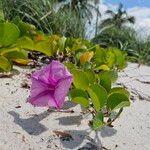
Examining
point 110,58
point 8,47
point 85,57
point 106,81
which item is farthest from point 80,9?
point 106,81

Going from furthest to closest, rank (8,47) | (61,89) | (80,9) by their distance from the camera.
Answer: (80,9) → (8,47) → (61,89)

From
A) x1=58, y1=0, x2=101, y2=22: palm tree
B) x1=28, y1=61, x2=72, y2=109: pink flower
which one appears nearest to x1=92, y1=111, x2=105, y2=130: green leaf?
x1=28, y1=61, x2=72, y2=109: pink flower

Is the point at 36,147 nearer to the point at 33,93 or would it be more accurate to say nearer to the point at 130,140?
the point at 33,93

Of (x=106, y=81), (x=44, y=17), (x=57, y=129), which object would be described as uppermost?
(x=44, y=17)

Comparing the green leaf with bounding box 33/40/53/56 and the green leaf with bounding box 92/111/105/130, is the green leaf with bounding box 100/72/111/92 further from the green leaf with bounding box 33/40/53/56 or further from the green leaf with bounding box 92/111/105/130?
the green leaf with bounding box 33/40/53/56

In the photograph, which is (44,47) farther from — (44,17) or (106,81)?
(44,17)

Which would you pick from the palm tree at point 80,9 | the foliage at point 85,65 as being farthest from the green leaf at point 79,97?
the palm tree at point 80,9
